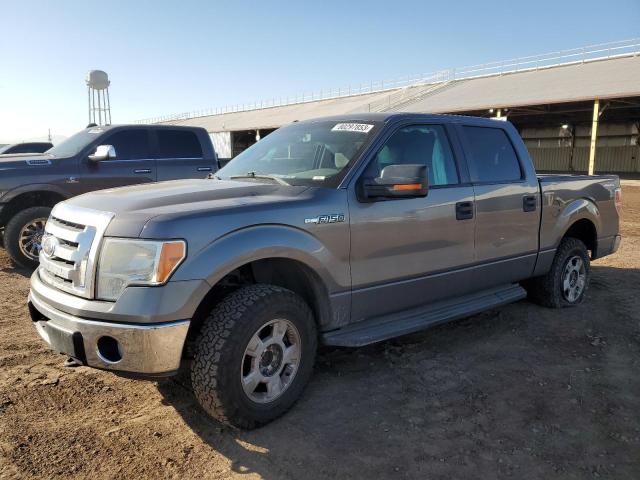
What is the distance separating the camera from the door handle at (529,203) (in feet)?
15.7

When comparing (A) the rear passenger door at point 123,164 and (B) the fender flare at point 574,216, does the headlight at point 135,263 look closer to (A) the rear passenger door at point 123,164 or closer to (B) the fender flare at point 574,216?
(B) the fender flare at point 574,216

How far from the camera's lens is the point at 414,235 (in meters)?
3.80

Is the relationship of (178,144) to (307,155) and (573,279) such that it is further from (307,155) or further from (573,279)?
(573,279)

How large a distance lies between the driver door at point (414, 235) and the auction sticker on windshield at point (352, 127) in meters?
0.19

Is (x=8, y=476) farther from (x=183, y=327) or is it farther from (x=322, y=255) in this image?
(x=322, y=255)

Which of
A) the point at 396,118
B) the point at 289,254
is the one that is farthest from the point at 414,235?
the point at 289,254

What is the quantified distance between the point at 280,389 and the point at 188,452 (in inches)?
24.8

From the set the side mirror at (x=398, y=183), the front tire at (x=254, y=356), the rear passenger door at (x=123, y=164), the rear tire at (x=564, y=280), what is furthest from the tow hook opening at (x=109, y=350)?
the rear passenger door at (x=123, y=164)

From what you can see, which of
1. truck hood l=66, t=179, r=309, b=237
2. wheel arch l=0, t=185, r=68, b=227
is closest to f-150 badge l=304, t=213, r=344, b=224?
truck hood l=66, t=179, r=309, b=237

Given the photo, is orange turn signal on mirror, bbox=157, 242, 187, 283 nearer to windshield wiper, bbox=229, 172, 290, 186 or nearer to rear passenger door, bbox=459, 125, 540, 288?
windshield wiper, bbox=229, 172, 290, 186

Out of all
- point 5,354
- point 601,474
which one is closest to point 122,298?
point 5,354

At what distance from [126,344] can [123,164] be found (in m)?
5.65

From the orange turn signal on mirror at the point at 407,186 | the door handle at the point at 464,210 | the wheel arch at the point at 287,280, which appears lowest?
the wheel arch at the point at 287,280

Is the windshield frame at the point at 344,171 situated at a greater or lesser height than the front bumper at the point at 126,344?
greater
